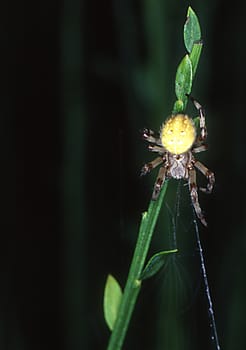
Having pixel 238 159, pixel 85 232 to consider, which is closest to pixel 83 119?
pixel 85 232

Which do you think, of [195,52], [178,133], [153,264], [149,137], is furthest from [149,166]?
[195,52]

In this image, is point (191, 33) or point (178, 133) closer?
point (191, 33)

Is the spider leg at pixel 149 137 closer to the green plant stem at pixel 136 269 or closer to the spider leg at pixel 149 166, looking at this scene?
the spider leg at pixel 149 166

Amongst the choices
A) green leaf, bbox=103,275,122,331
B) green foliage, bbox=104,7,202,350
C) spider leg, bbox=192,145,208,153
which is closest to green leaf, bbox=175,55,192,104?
green foliage, bbox=104,7,202,350

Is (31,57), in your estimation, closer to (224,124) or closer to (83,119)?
(83,119)

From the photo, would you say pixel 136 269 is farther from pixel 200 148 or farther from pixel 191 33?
pixel 200 148

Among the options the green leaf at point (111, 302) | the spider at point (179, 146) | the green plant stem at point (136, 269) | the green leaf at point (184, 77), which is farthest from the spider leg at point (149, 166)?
the green leaf at point (184, 77)

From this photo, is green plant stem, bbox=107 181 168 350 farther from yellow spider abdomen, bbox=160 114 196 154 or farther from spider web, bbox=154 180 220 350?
spider web, bbox=154 180 220 350
